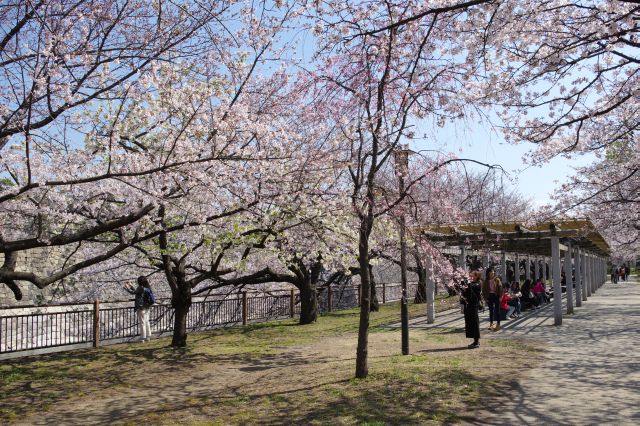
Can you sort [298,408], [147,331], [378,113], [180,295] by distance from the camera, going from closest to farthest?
[298,408] < [378,113] < [180,295] < [147,331]

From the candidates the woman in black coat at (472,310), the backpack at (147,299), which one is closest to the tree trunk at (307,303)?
the backpack at (147,299)

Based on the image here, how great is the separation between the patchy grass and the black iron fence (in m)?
1.06

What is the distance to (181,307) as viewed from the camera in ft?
44.7

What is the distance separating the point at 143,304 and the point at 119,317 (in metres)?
1.23

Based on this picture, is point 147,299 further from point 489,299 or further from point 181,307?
point 489,299

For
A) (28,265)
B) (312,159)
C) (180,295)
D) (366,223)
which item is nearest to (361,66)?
(312,159)

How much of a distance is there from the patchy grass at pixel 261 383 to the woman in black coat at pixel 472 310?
324 millimetres

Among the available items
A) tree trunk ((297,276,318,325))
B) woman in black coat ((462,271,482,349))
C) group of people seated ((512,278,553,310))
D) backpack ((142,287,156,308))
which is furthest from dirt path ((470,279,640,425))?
backpack ((142,287,156,308))

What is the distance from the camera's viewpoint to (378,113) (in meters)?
8.42

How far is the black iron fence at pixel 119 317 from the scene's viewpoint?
13.6 meters

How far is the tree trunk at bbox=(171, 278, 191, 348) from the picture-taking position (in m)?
13.5

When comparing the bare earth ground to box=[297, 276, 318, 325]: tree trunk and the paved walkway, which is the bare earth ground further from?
box=[297, 276, 318, 325]: tree trunk

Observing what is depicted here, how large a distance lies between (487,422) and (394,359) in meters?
4.50

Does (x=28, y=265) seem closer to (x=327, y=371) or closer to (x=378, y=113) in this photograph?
(x=327, y=371)
